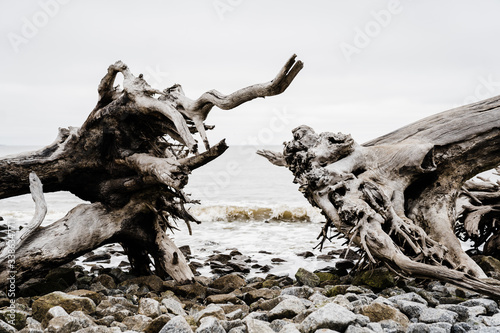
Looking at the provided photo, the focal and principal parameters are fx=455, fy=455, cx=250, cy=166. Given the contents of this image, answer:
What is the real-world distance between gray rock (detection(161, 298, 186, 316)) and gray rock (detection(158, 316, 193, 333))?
108 cm

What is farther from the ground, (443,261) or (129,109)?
(129,109)

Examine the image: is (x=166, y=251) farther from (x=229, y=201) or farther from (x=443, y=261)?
(x=229, y=201)

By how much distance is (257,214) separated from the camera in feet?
53.2

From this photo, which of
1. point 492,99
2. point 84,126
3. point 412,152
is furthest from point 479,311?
point 84,126

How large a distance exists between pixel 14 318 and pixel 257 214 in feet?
40.6

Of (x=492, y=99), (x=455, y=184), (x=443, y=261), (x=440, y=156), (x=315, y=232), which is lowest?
(x=315, y=232)

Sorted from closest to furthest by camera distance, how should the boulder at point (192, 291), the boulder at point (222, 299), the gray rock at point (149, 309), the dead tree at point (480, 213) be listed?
the gray rock at point (149, 309)
the boulder at point (222, 299)
the boulder at point (192, 291)
the dead tree at point (480, 213)

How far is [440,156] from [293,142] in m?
2.11

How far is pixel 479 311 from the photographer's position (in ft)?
14.0

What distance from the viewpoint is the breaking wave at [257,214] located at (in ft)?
50.4

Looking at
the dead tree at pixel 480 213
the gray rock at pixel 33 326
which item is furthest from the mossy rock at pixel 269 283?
the dead tree at pixel 480 213

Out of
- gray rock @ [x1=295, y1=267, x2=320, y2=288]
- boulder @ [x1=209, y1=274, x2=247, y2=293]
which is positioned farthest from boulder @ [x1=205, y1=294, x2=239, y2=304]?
gray rock @ [x1=295, y1=267, x2=320, y2=288]

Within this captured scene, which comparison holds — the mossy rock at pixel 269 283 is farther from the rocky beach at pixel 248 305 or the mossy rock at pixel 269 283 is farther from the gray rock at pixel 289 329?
the gray rock at pixel 289 329

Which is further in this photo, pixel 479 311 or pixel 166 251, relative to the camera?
pixel 166 251
